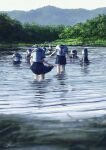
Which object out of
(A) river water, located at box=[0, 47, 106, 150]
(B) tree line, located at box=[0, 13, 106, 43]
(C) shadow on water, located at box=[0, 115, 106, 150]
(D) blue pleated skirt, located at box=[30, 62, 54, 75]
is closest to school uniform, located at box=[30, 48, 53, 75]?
(D) blue pleated skirt, located at box=[30, 62, 54, 75]

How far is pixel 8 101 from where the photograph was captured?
19.2 m

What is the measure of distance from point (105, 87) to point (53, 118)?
9.80 meters

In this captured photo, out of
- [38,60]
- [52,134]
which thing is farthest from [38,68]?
[52,134]

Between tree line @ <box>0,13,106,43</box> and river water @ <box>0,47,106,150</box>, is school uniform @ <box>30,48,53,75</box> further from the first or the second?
tree line @ <box>0,13,106,43</box>

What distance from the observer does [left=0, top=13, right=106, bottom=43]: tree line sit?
13125cm

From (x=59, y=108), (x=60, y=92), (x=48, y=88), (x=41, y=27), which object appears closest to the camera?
(x=59, y=108)

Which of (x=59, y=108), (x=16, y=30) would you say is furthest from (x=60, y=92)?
(x=16, y=30)

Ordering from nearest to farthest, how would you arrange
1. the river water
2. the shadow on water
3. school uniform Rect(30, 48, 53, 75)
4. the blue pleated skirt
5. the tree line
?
the shadow on water < the river water < school uniform Rect(30, 48, 53, 75) < the blue pleated skirt < the tree line

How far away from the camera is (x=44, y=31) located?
14400 centimetres

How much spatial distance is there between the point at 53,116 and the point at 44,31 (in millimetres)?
129400

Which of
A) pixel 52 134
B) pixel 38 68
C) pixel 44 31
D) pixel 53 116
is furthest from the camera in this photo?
pixel 44 31

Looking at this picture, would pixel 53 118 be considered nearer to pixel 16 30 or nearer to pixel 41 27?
pixel 16 30

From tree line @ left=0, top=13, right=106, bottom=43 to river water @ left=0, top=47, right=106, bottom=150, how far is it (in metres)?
103

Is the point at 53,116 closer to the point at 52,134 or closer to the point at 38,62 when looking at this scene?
the point at 52,134
